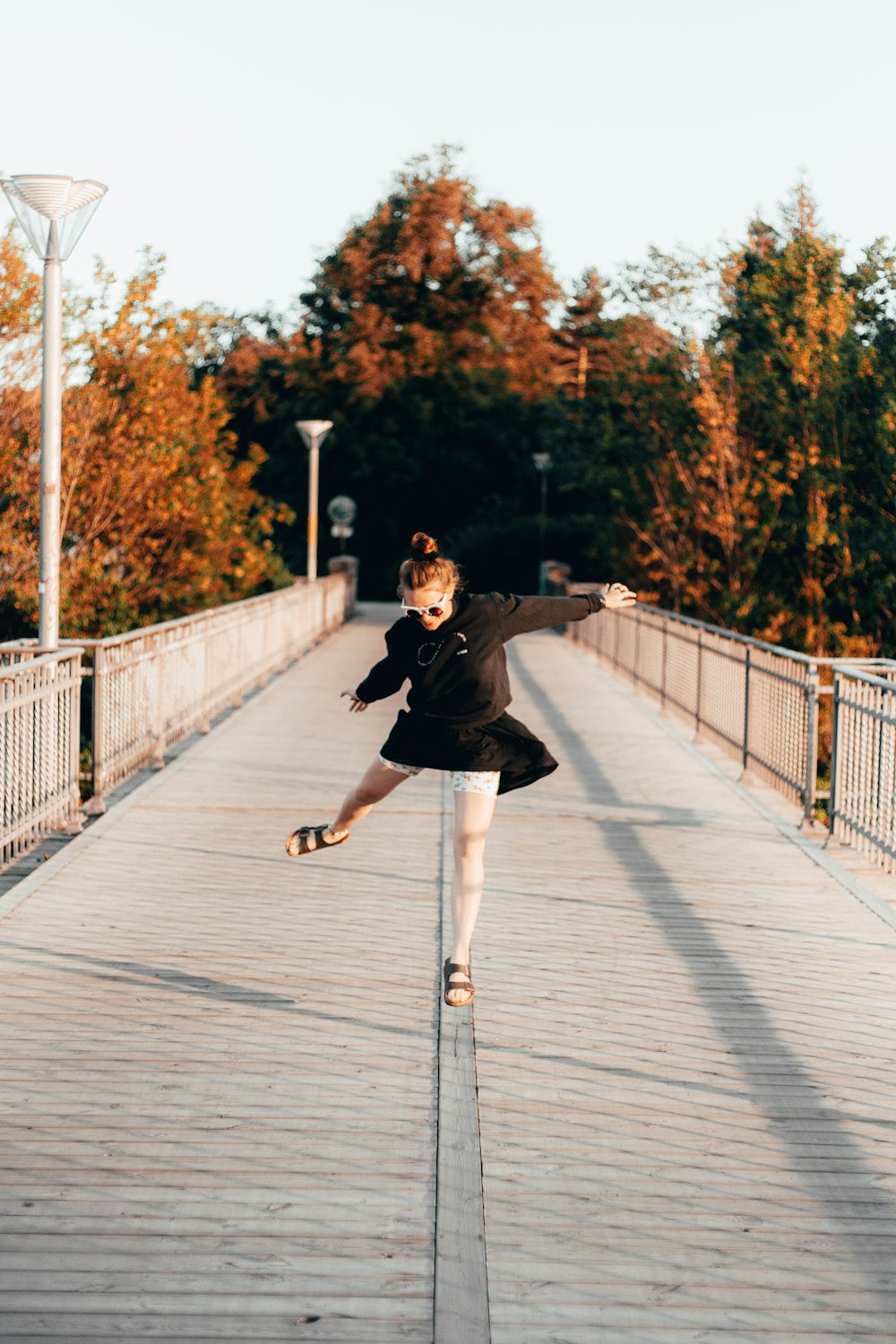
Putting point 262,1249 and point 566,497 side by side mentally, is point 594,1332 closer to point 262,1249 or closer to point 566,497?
point 262,1249

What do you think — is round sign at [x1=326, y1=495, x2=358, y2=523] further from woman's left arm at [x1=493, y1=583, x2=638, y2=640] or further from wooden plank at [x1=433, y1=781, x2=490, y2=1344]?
wooden plank at [x1=433, y1=781, x2=490, y2=1344]

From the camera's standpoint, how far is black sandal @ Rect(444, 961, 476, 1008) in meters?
6.09

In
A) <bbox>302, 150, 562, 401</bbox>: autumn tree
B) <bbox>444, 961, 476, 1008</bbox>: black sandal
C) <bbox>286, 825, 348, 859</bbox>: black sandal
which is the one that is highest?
<bbox>302, 150, 562, 401</bbox>: autumn tree

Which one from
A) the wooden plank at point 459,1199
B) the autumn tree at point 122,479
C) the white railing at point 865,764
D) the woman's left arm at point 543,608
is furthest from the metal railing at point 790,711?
the autumn tree at point 122,479

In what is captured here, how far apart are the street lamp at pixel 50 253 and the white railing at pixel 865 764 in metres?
4.70

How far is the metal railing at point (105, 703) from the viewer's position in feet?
29.6

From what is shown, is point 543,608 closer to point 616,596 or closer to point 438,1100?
Result: point 616,596

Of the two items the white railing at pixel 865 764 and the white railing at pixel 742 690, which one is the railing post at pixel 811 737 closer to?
the white railing at pixel 742 690

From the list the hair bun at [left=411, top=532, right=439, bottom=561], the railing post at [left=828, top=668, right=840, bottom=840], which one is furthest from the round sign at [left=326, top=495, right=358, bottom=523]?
the hair bun at [left=411, top=532, right=439, bottom=561]

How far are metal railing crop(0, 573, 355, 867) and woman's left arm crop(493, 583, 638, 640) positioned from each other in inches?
126

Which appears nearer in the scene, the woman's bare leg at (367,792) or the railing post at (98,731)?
the woman's bare leg at (367,792)

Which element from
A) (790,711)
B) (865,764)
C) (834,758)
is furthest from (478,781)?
(790,711)

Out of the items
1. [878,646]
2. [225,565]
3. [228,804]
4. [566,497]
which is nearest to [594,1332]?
[228,804]

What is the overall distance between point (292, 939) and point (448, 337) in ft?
190
